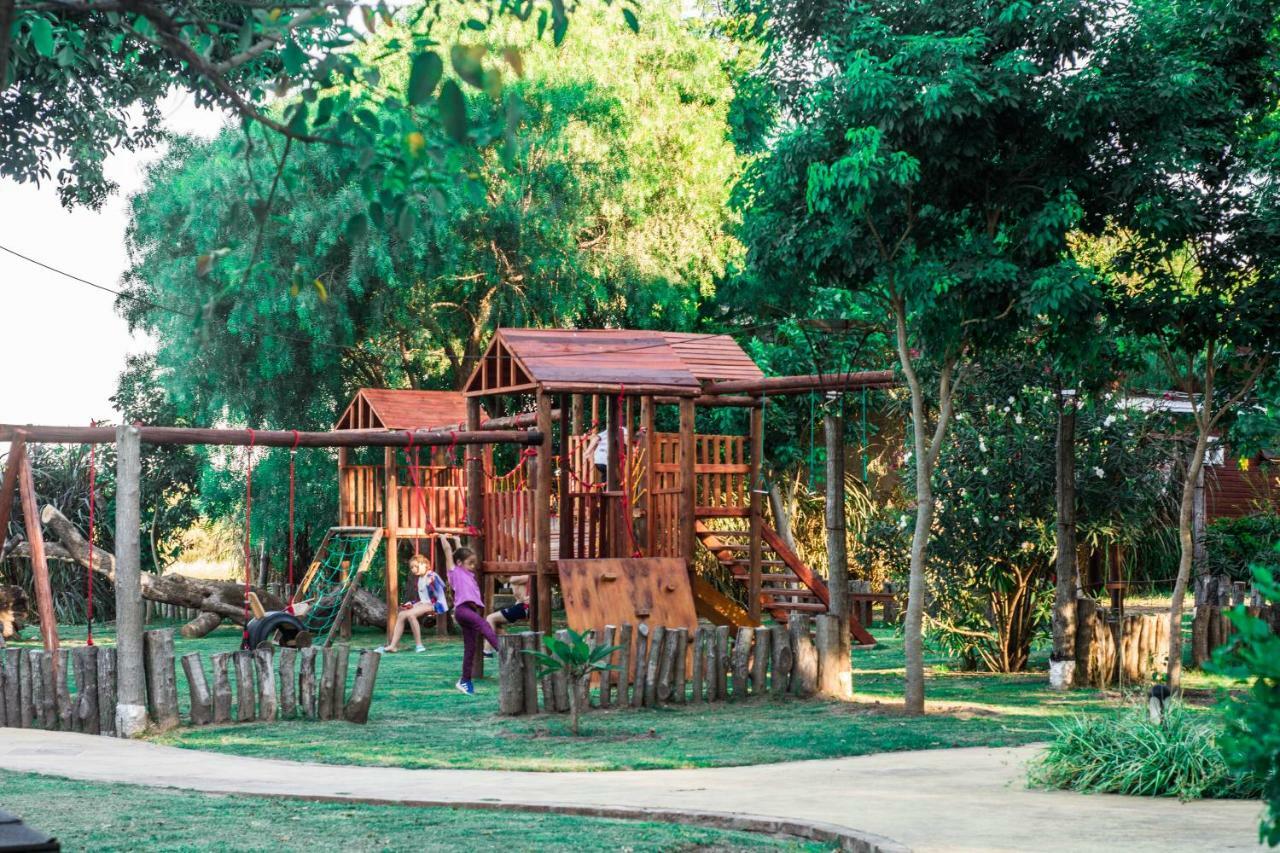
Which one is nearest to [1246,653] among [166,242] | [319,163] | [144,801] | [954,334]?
[144,801]

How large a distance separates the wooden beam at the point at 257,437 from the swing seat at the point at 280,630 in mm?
3926

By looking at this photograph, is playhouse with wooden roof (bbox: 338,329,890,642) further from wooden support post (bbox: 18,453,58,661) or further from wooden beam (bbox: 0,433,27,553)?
wooden beam (bbox: 0,433,27,553)

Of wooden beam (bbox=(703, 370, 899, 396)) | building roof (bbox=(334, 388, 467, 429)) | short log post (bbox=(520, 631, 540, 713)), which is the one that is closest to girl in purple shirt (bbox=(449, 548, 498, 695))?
short log post (bbox=(520, 631, 540, 713))

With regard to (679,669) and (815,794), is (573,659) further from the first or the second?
(815,794)

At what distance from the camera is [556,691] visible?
13.5 metres

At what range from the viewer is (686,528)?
18.5m

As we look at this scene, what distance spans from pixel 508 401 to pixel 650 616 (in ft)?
42.4

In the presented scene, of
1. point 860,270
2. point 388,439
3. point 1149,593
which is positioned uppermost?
point 860,270

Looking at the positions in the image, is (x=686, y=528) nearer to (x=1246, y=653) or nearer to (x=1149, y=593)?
(x=1149, y=593)

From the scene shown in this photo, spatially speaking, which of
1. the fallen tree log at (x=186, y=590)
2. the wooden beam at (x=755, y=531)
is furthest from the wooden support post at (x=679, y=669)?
the fallen tree log at (x=186, y=590)

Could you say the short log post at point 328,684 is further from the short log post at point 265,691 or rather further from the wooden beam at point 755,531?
the wooden beam at point 755,531

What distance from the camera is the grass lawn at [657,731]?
1098 centimetres

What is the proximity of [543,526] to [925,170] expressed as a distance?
643 centimetres

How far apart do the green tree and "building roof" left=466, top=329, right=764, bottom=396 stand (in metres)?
3.89
